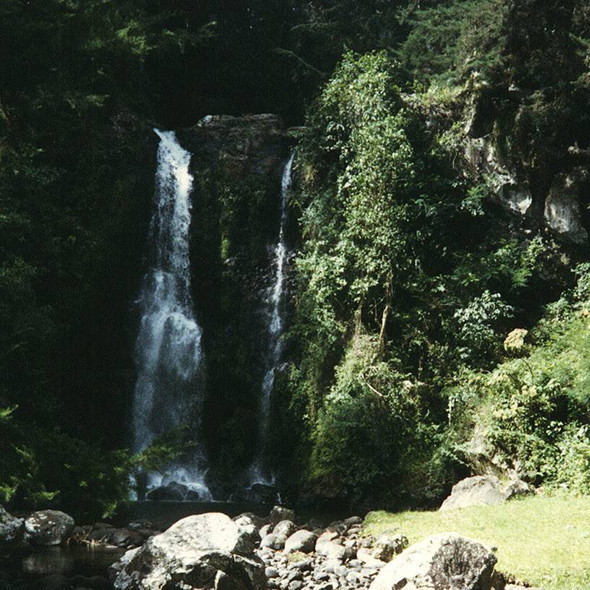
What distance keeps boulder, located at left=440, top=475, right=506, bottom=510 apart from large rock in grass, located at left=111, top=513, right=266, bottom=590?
187 inches

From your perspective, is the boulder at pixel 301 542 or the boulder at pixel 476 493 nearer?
the boulder at pixel 301 542

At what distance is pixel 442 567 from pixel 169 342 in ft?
38.4

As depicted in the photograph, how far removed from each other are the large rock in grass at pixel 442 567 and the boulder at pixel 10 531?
529cm

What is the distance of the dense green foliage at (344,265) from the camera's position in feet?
40.0

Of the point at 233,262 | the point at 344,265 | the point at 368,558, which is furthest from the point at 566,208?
the point at 368,558

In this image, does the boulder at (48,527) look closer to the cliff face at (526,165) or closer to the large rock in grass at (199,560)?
the large rock in grass at (199,560)

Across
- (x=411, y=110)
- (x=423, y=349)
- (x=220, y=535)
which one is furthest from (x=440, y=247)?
(x=220, y=535)

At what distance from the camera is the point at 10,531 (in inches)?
363

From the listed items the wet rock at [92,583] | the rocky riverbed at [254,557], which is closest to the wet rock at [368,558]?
the rocky riverbed at [254,557]

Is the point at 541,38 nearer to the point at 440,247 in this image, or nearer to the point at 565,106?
the point at 565,106

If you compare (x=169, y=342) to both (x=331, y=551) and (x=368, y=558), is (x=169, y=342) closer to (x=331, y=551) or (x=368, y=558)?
(x=331, y=551)

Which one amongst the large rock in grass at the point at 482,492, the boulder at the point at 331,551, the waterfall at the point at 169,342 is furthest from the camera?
the waterfall at the point at 169,342

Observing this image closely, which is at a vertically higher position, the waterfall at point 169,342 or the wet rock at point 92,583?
the waterfall at point 169,342

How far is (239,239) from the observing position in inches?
730
